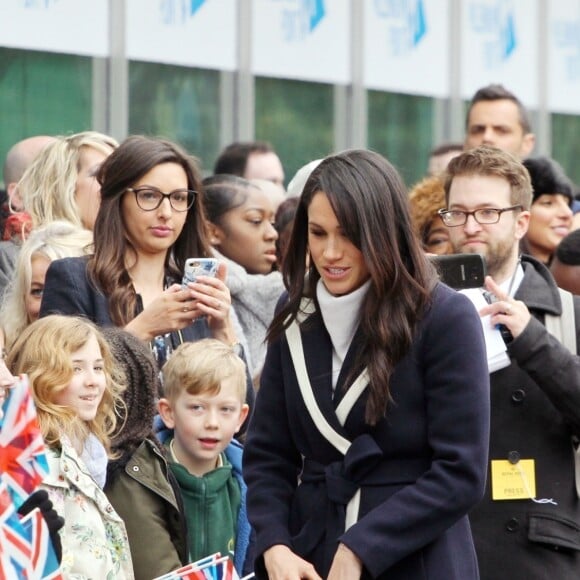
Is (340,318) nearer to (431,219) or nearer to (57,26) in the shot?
(431,219)

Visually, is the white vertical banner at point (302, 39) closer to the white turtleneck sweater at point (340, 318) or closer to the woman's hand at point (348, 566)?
the white turtleneck sweater at point (340, 318)

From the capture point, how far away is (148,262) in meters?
6.54

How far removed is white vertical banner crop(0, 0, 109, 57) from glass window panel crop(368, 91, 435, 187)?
153 inches

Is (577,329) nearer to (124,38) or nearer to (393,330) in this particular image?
(393,330)

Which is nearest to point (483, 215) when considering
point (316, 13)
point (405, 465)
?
point (405, 465)

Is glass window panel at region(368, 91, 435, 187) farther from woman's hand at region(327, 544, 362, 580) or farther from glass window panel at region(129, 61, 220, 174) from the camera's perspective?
woman's hand at region(327, 544, 362, 580)

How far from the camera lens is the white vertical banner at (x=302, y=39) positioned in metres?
13.3

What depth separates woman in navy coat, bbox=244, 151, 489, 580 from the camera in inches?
176

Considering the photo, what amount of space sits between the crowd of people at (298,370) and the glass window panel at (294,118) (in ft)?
18.5

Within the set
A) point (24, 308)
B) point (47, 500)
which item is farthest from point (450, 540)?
point (24, 308)

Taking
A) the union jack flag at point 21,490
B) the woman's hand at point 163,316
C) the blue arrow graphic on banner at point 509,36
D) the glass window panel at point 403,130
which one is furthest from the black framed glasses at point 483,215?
the blue arrow graphic on banner at point 509,36

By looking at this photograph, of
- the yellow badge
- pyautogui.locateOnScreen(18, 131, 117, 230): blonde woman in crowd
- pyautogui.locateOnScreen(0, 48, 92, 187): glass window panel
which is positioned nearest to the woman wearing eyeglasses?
pyautogui.locateOnScreen(18, 131, 117, 230): blonde woman in crowd

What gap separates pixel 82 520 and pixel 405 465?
1089mm

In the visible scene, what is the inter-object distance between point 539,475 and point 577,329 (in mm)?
561
